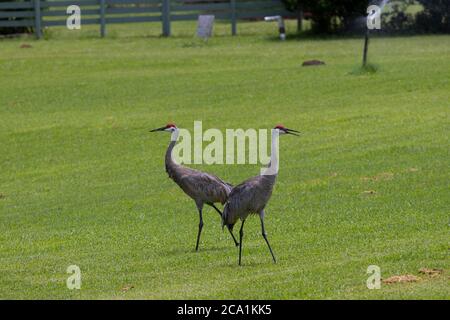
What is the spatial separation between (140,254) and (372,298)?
507 centimetres

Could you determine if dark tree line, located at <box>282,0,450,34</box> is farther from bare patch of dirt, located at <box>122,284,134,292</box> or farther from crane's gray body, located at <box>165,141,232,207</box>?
bare patch of dirt, located at <box>122,284,134,292</box>

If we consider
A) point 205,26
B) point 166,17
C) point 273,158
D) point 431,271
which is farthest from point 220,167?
point 166,17

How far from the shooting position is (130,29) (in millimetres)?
57969

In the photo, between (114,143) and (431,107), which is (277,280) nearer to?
(114,143)

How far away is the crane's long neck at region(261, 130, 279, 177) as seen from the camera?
48.7ft

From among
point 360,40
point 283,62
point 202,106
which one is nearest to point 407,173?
point 202,106

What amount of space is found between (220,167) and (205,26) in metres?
25.6

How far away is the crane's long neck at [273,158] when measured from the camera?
14844 millimetres

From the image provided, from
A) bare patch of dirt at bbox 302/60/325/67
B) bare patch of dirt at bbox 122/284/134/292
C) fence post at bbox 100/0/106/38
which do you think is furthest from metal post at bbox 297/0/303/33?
bare patch of dirt at bbox 122/284/134/292

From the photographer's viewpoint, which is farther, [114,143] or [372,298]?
[114,143]

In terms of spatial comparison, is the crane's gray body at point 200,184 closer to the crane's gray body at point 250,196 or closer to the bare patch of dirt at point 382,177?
the crane's gray body at point 250,196

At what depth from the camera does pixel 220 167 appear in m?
25.7

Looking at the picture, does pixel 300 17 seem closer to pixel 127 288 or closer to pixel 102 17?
Answer: pixel 102 17
